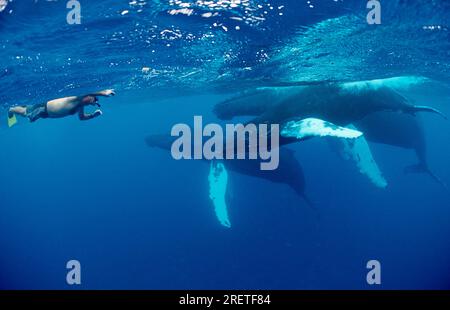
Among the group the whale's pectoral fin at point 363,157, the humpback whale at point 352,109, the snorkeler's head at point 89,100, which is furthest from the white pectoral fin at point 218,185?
the snorkeler's head at point 89,100

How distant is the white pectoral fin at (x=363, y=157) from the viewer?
1772 cm

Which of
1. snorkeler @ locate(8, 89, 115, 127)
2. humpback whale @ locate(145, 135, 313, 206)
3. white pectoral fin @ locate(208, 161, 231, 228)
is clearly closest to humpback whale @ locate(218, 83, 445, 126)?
white pectoral fin @ locate(208, 161, 231, 228)

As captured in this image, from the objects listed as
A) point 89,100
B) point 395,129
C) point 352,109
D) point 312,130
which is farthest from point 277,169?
point 89,100

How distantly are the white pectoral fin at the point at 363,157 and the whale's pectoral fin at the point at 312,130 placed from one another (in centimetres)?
871

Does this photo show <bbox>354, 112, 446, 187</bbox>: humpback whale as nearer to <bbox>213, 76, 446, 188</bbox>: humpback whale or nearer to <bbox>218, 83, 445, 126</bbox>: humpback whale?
<bbox>213, 76, 446, 188</bbox>: humpback whale

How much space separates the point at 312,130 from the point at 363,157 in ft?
31.8

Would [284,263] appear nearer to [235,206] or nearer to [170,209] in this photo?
[235,206]

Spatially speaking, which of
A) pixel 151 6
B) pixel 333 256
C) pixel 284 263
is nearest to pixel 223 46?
pixel 151 6

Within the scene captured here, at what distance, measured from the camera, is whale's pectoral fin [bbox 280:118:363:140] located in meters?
8.91

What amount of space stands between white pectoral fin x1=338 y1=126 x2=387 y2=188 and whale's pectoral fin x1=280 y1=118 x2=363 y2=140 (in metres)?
8.71

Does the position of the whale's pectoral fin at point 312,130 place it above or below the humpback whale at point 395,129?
below

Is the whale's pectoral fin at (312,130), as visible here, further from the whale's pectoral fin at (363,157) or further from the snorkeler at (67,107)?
the whale's pectoral fin at (363,157)

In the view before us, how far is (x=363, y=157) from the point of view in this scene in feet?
58.3
